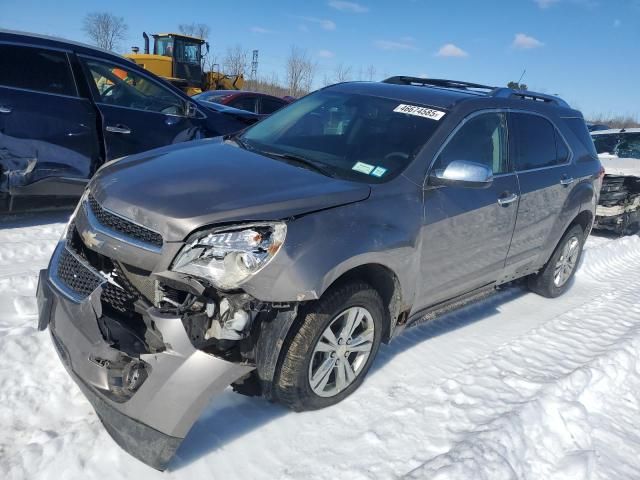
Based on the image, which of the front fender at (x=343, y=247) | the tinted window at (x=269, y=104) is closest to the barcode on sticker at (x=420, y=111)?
the front fender at (x=343, y=247)

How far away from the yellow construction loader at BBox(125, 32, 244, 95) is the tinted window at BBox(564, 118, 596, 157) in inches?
725

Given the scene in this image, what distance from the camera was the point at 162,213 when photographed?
7.98ft

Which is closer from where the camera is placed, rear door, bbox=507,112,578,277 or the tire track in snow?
the tire track in snow

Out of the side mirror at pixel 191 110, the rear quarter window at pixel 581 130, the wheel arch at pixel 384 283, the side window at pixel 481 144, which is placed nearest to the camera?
the wheel arch at pixel 384 283

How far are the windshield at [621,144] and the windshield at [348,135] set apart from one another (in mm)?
8643

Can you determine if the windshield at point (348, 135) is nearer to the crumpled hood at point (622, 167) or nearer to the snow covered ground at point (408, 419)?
the snow covered ground at point (408, 419)

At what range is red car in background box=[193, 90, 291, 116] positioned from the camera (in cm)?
1098

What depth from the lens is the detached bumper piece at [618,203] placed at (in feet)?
29.1

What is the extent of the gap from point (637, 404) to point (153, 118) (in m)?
5.32

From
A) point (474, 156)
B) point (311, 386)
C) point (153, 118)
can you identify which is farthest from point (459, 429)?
point (153, 118)

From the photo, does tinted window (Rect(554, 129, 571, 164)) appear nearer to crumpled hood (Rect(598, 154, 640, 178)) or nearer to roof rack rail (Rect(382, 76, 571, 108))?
roof rack rail (Rect(382, 76, 571, 108))

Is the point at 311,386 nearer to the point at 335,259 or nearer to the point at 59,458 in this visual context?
the point at 335,259

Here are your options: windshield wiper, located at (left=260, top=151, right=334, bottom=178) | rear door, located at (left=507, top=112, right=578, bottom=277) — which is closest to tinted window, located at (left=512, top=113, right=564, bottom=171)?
rear door, located at (left=507, top=112, right=578, bottom=277)

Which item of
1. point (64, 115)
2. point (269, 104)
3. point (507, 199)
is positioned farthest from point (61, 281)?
point (269, 104)
